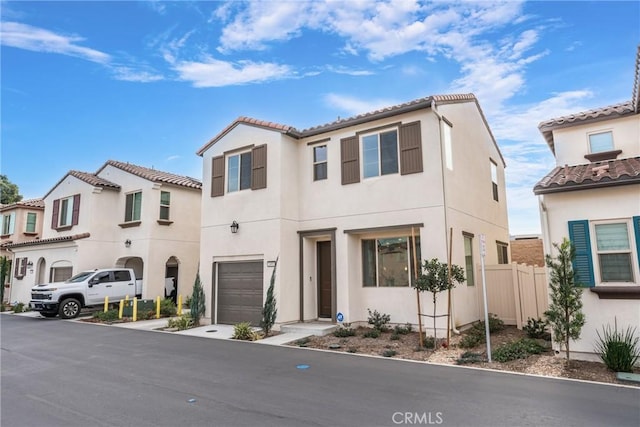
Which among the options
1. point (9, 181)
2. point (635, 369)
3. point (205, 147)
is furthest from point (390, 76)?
point (9, 181)

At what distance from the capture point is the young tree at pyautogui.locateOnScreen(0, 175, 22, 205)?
116 ft

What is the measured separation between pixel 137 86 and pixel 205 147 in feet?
14.5

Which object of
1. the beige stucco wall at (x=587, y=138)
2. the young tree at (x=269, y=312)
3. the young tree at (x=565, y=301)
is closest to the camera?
the young tree at (x=565, y=301)

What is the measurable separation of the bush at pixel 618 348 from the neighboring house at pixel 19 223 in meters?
30.4

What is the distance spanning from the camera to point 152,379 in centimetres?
705

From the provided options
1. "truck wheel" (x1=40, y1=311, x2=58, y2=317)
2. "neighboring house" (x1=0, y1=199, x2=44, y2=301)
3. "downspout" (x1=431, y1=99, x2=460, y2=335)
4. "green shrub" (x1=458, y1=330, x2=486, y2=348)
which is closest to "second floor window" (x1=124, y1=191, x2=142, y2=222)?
"truck wheel" (x1=40, y1=311, x2=58, y2=317)

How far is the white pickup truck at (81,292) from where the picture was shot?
1626cm

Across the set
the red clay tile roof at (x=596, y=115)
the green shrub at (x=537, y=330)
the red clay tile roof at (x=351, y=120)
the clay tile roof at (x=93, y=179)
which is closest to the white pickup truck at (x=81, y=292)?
the clay tile roof at (x=93, y=179)

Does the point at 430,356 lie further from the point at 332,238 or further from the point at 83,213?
the point at 83,213

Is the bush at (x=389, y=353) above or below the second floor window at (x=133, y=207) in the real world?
below

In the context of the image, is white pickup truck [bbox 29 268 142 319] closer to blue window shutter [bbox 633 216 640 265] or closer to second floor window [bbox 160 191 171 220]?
second floor window [bbox 160 191 171 220]

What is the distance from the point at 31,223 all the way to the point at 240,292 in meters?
20.4

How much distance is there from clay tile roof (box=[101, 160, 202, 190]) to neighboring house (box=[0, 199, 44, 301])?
8431 mm

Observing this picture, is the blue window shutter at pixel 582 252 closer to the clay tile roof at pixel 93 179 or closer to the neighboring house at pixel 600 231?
the neighboring house at pixel 600 231
